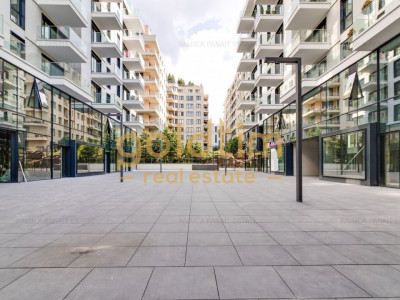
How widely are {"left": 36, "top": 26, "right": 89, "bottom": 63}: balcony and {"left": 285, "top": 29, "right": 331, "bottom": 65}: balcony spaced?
1595cm

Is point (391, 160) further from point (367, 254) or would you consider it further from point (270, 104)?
point (270, 104)

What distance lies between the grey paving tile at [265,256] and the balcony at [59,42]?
18.7m

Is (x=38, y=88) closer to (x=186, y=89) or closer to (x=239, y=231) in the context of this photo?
(x=239, y=231)

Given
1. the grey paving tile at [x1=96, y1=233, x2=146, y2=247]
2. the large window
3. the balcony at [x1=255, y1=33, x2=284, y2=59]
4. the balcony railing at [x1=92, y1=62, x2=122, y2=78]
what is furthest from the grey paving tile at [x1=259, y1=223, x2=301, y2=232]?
the balcony railing at [x1=92, y1=62, x2=122, y2=78]

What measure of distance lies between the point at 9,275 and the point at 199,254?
2337 mm

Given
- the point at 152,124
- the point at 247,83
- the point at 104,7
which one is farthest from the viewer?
the point at 152,124

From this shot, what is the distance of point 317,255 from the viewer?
11.7 ft

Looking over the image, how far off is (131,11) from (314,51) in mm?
26427

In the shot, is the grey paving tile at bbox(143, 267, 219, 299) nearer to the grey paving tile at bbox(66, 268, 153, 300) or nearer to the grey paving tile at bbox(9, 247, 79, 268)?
the grey paving tile at bbox(66, 268, 153, 300)

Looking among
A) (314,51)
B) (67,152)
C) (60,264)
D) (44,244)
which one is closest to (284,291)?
(60,264)

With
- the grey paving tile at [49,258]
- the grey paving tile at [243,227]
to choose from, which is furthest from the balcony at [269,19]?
the grey paving tile at [49,258]

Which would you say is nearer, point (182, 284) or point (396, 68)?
point (182, 284)

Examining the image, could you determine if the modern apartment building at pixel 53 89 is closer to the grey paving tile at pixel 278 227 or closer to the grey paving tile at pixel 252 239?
the grey paving tile at pixel 278 227

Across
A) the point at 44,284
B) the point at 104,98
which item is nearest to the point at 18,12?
the point at 104,98
